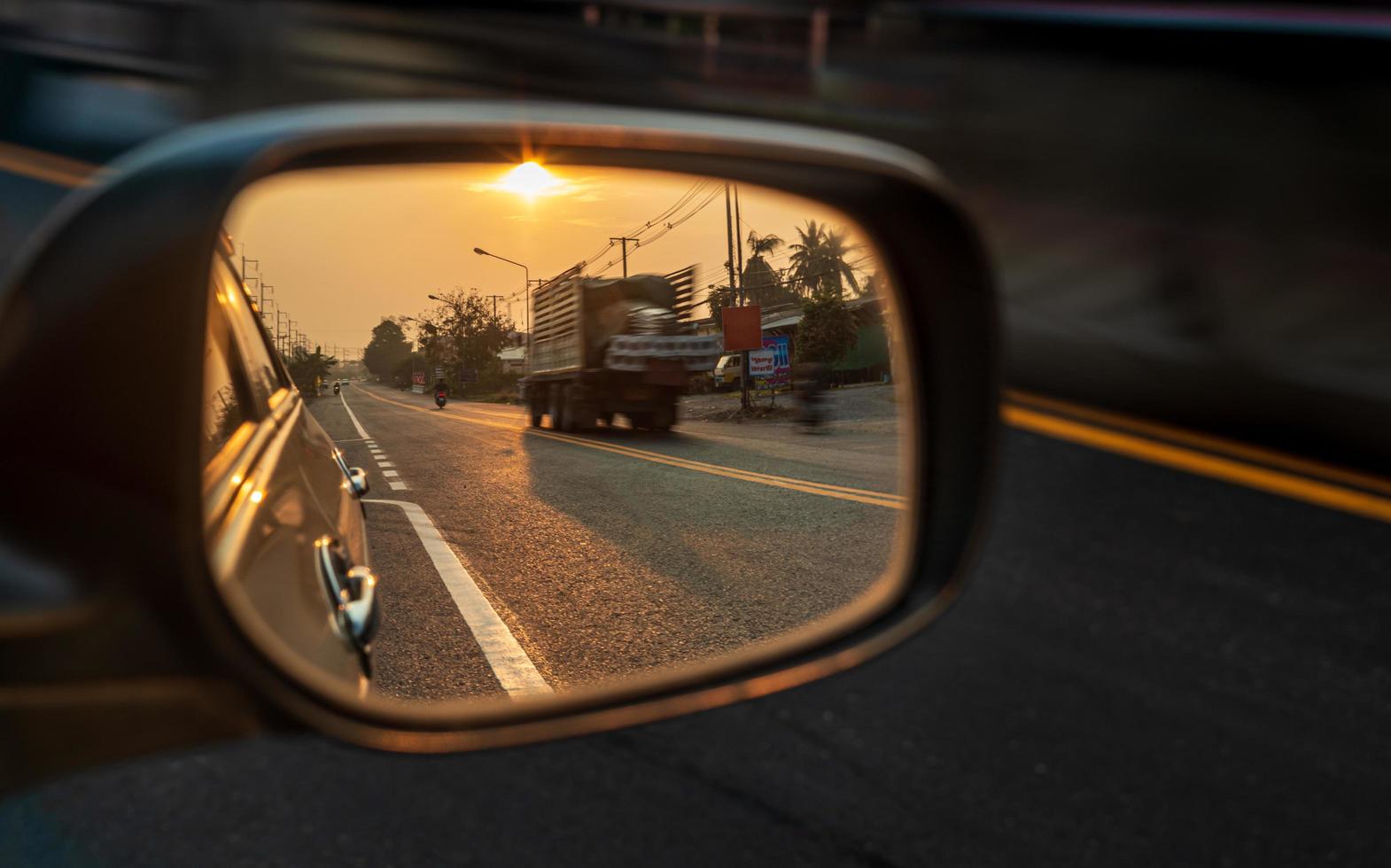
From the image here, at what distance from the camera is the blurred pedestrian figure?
51.1 inches

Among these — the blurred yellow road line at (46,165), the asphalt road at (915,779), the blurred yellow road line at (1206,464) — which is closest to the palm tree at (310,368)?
the asphalt road at (915,779)

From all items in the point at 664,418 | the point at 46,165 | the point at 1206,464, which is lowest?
the point at 1206,464

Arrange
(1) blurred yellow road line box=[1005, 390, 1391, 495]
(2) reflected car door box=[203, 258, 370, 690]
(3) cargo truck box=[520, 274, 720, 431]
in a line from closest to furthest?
(2) reflected car door box=[203, 258, 370, 690] < (3) cargo truck box=[520, 274, 720, 431] < (1) blurred yellow road line box=[1005, 390, 1391, 495]

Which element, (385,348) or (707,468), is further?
(707,468)

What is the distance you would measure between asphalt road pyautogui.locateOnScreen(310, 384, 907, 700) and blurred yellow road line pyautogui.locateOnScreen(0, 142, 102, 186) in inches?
455

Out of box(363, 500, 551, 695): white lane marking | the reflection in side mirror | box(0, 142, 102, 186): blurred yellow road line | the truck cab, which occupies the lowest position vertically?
box(363, 500, 551, 695): white lane marking

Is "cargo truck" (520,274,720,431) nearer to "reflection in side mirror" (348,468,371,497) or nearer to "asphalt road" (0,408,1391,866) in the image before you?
"reflection in side mirror" (348,468,371,497)

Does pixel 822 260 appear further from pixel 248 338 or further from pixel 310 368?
pixel 248 338

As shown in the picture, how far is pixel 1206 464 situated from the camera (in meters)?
6.06

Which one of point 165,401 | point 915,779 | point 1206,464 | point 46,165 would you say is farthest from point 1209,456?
point 46,165

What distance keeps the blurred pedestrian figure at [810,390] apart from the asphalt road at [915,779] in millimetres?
1687

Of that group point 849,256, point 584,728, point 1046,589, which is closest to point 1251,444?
point 1046,589

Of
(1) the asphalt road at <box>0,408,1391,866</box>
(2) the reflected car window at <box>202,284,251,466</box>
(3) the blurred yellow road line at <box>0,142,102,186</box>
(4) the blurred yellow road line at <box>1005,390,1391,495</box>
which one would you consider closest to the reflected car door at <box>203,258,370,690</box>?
(2) the reflected car window at <box>202,284,251,466</box>

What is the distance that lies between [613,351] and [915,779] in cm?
223
